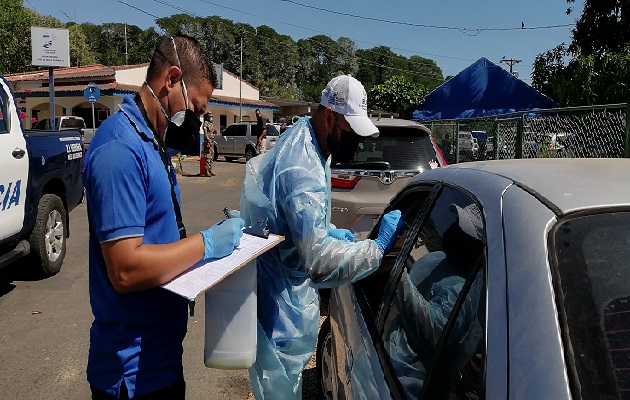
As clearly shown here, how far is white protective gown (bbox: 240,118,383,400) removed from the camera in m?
2.17

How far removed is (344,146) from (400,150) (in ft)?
10.4

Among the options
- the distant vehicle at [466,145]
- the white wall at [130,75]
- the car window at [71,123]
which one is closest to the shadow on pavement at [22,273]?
the distant vehicle at [466,145]

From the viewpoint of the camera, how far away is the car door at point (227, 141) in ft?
82.6

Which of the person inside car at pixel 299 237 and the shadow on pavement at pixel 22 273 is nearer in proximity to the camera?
the person inside car at pixel 299 237

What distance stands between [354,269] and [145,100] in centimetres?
103

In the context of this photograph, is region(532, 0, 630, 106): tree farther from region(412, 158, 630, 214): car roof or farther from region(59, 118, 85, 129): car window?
region(59, 118, 85, 129): car window

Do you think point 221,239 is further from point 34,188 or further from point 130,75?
point 130,75

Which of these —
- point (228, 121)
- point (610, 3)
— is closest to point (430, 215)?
point (610, 3)

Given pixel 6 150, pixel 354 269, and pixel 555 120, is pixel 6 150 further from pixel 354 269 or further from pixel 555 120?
pixel 555 120

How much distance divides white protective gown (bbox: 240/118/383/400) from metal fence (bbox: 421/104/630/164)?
418cm

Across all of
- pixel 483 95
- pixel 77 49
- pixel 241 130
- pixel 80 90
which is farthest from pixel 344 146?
pixel 77 49

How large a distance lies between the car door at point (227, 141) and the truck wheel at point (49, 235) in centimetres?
1918

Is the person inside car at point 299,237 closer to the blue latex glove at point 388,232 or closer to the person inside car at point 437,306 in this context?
the blue latex glove at point 388,232

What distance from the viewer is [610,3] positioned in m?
14.9
